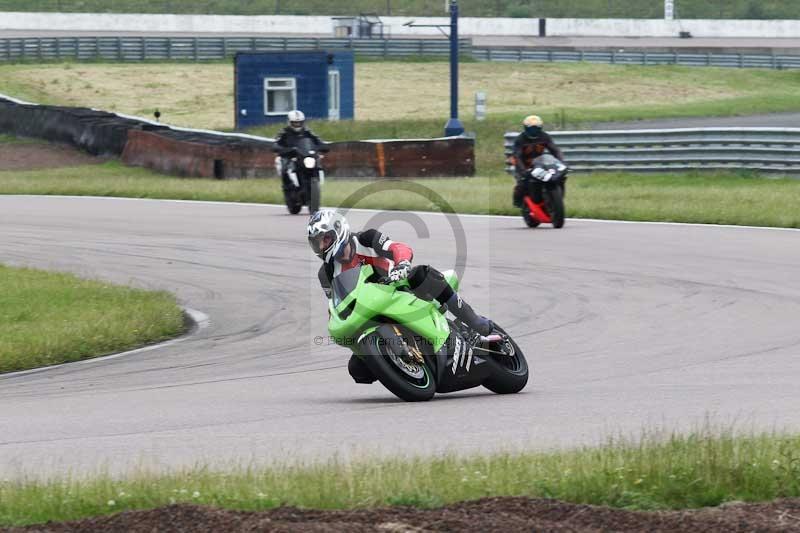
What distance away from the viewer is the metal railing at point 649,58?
6588cm

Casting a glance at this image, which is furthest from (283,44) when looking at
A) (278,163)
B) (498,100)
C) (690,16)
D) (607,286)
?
(607,286)

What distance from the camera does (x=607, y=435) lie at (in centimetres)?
714

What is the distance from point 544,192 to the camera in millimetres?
19406

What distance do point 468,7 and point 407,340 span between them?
3278 inches

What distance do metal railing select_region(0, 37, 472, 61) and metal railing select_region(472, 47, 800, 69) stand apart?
A: 214 cm

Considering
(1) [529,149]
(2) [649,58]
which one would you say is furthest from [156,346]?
(2) [649,58]

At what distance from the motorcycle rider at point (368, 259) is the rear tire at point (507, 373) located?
0.21m

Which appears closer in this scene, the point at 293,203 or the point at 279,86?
the point at 293,203

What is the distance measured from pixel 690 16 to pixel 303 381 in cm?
8312

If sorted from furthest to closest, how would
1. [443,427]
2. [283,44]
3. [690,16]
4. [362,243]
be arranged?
[690,16] → [283,44] → [362,243] → [443,427]

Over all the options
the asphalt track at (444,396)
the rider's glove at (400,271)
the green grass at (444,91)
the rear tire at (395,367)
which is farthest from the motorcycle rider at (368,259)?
the green grass at (444,91)

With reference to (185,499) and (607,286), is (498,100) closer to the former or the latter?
(607,286)

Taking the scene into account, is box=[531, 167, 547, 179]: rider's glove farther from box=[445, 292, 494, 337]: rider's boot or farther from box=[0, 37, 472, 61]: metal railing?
box=[0, 37, 472, 61]: metal railing

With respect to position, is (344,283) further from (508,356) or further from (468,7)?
(468,7)
